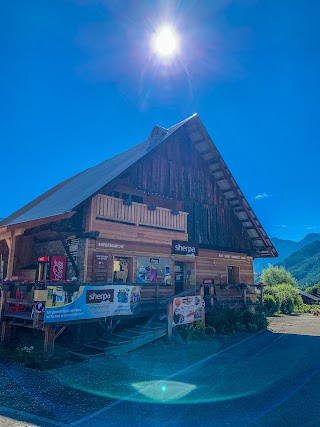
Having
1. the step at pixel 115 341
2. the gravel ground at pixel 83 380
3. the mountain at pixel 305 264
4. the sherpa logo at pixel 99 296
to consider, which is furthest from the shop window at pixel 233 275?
the mountain at pixel 305 264

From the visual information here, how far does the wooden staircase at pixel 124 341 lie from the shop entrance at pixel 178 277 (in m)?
4.05

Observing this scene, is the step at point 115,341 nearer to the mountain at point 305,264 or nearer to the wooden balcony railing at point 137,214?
the wooden balcony railing at point 137,214

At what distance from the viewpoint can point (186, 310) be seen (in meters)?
13.1

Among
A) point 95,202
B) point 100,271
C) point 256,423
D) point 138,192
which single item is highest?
point 138,192

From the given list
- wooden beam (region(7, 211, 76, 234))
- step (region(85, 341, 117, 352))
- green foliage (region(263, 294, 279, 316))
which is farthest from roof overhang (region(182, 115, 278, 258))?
step (region(85, 341, 117, 352))

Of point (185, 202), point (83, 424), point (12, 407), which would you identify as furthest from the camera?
point (185, 202)

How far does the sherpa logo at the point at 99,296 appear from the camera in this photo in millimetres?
10180

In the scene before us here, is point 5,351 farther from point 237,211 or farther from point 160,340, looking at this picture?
point 237,211

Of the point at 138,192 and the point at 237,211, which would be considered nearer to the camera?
the point at 138,192

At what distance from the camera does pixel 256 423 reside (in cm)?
511

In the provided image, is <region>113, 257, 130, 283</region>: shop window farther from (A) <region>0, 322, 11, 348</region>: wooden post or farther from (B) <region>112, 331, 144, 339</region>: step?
(A) <region>0, 322, 11, 348</region>: wooden post

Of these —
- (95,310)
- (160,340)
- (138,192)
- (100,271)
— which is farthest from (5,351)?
(138,192)

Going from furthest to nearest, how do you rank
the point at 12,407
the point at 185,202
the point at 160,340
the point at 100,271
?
the point at 185,202 → the point at 100,271 → the point at 160,340 → the point at 12,407

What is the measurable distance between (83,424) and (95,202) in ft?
29.7
